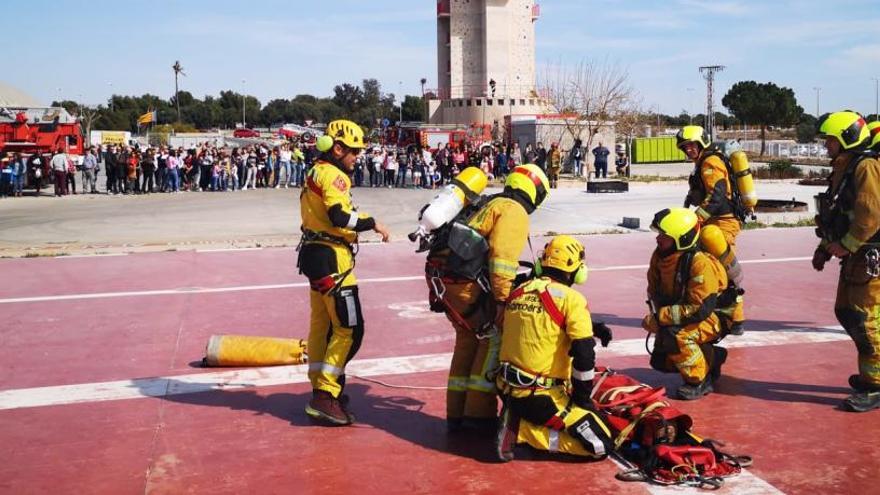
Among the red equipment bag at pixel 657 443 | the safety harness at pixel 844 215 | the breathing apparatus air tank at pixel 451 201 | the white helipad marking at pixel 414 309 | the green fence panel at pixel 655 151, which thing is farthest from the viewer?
the green fence panel at pixel 655 151

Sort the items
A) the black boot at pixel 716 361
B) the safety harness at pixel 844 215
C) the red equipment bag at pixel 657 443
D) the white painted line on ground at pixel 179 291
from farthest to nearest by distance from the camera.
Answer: the white painted line on ground at pixel 179 291, the black boot at pixel 716 361, the safety harness at pixel 844 215, the red equipment bag at pixel 657 443

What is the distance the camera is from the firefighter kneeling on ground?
540 cm

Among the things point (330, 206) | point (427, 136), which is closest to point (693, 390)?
point (330, 206)

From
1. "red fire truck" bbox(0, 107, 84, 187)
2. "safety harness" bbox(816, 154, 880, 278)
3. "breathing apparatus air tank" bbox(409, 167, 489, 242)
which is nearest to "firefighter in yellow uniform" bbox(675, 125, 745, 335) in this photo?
"safety harness" bbox(816, 154, 880, 278)

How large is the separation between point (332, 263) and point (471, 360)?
1.26 m

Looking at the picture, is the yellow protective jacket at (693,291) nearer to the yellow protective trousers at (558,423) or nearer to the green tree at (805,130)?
the yellow protective trousers at (558,423)

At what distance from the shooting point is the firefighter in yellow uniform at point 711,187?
8.82 metres

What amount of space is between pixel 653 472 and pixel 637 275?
7667mm

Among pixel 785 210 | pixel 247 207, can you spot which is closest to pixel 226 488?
pixel 785 210

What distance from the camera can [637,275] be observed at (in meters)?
12.8

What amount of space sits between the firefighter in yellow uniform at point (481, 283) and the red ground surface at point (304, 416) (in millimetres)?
285

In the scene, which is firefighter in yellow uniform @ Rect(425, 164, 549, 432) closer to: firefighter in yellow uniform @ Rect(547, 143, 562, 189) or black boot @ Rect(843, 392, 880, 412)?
black boot @ Rect(843, 392, 880, 412)

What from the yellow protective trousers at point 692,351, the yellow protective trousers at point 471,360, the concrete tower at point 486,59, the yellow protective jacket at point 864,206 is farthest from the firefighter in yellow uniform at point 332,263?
the concrete tower at point 486,59

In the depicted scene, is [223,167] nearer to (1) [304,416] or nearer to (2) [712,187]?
(2) [712,187]
